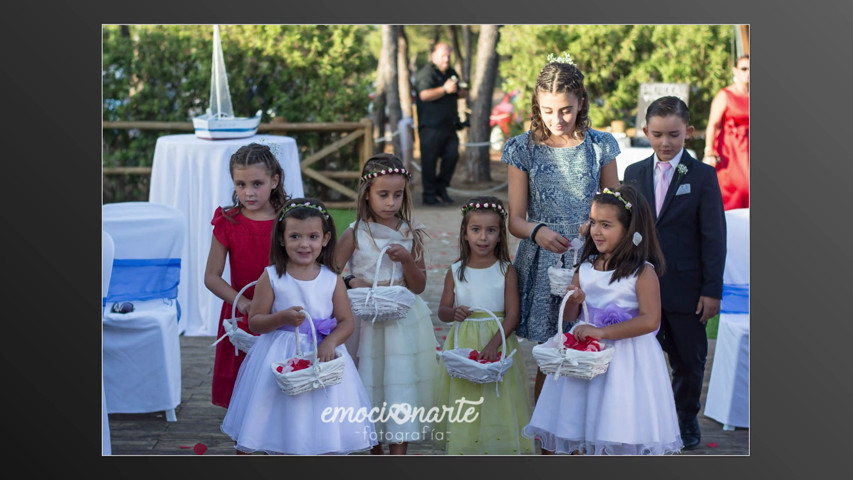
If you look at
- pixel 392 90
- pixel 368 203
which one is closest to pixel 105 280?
pixel 368 203

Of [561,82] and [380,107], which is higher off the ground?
[380,107]

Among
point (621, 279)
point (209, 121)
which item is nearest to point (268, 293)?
point (621, 279)

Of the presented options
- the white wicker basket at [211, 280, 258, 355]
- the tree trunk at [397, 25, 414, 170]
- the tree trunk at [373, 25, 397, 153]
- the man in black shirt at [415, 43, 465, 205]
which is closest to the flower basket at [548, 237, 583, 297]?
the white wicker basket at [211, 280, 258, 355]

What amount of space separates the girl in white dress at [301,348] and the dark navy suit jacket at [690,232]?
127 centimetres

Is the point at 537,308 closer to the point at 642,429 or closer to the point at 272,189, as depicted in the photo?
the point at 642,429

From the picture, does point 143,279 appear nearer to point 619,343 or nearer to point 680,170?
point 619,343

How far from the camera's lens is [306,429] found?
11.3 ft

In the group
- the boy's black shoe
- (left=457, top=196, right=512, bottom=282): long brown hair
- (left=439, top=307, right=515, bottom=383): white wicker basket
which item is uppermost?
(left=457, top=196, right=512, bottom=282): long brown hair

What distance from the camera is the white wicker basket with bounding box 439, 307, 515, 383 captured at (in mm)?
3525

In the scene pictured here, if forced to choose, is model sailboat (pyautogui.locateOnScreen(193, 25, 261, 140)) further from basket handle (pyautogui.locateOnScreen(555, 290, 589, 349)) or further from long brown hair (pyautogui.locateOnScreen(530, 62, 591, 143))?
basket handle (pyautogui.locateOnScreen(555, 290, 589, 349))

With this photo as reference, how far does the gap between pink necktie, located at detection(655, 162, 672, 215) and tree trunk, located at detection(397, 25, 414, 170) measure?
18.3ft

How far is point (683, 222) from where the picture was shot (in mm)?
3922

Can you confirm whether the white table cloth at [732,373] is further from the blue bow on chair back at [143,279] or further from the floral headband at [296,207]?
the blue bow on chair back at [143,279]

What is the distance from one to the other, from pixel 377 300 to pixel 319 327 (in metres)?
0.22
